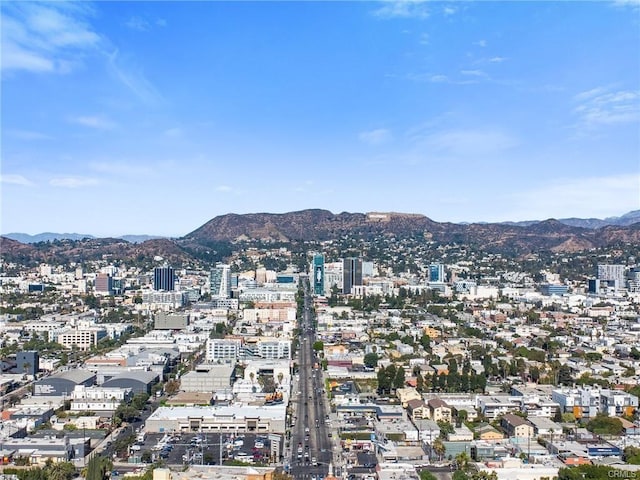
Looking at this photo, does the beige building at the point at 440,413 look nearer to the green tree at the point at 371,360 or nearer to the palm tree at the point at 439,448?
the palm tree at the point at 439,448

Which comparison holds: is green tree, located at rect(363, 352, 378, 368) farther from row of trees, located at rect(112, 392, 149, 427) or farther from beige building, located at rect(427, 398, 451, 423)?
row of trees, located at rect(112, 392, 149, 427)

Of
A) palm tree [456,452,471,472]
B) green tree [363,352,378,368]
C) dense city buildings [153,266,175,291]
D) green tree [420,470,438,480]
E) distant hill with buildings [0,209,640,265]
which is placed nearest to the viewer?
green tree [420,470,438,480]

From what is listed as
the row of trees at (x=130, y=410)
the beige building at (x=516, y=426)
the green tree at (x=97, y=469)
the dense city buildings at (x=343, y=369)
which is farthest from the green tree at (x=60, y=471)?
the beige building at (x=516, y=426)

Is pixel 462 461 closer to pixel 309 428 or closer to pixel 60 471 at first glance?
pixel 309 428

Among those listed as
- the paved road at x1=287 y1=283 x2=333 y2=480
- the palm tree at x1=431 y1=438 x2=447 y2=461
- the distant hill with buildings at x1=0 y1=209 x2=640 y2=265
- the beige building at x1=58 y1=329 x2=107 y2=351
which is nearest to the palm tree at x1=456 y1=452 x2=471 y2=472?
the palm tree at x1=431 y1=438 x2=447 y2=461

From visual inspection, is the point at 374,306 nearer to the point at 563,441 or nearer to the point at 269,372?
the point at 269,372
